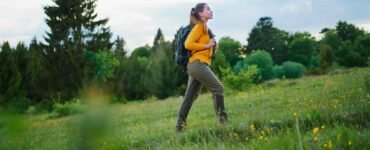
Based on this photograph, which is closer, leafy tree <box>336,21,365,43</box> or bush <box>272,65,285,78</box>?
bush <box>272,65,285,78</box>

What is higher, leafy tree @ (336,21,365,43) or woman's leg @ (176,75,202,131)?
leafy tree @ (336,21,365,43)

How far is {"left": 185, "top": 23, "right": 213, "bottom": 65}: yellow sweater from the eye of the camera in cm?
700

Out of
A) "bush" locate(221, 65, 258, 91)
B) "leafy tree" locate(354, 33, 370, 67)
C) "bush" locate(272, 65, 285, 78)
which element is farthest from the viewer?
"bush" locate(272, 65, 285, 78)

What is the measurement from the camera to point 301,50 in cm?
10669

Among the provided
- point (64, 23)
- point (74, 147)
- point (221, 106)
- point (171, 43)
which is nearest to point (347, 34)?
point (171, 43)

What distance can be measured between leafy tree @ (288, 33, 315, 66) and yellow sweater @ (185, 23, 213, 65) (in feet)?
334

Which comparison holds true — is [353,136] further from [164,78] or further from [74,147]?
[164,78]

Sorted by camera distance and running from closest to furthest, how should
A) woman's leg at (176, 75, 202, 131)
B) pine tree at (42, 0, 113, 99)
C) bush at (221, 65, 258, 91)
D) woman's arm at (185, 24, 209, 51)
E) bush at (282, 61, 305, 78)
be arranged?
1. woman's arm at (185, 24, 209, 51)
2. woman's leg at (176, 75, 202, 131)
3. bush at (221, 65, 258, 91)
4. pine tree at (42, 0, 113, 99)
5. bush at (282, 61, 305, 78)

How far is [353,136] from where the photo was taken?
354 cm

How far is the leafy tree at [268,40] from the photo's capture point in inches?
4055

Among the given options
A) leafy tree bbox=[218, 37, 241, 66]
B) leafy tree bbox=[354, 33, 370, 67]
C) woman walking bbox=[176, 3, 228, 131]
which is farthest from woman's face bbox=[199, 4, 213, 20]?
leafy tree bbox=[218, 37, 241, 66]

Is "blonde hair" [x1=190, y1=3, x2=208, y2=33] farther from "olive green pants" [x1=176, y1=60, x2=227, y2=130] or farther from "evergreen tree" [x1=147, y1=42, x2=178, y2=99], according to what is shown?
"evergreen tree" [x1=147, y1=42, x2=178, y2=99]

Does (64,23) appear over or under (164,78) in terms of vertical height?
over

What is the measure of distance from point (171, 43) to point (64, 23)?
18584mm
